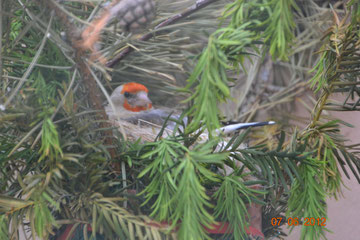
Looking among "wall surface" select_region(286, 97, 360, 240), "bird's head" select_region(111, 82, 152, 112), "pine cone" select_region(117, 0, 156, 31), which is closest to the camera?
"pine cone" select_region(117, 0, 156, 31)

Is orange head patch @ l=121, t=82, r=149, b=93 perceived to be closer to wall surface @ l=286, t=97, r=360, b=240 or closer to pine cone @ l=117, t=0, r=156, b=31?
pine cone @ l=117, t=0, r=156, b=31

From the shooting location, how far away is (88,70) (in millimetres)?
323

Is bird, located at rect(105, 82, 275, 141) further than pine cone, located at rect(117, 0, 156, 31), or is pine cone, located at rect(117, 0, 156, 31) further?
bird, located at rect(105, 82, 275, 141)

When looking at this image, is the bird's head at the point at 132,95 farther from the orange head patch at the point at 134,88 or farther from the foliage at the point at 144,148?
the foliage at the point at 144,148

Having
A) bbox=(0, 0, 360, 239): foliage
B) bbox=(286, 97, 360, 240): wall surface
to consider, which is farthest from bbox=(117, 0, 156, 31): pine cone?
bbox=(286, 97, 360, 240): wall surface

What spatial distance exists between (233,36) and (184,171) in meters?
0.09

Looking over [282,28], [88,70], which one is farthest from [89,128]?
[282,28]

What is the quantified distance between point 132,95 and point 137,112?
3.2 inches

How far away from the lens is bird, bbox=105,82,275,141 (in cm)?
50

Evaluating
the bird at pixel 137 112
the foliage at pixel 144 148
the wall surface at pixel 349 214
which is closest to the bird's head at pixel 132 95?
the bird at pixel 137 112

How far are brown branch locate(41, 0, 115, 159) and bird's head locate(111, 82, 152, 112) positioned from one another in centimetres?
17

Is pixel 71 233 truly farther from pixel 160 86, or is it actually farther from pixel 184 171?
pixel 160 86

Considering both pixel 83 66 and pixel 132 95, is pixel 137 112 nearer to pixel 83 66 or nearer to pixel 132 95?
pixel 132 95

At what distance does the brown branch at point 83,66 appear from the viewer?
1.01 feet
